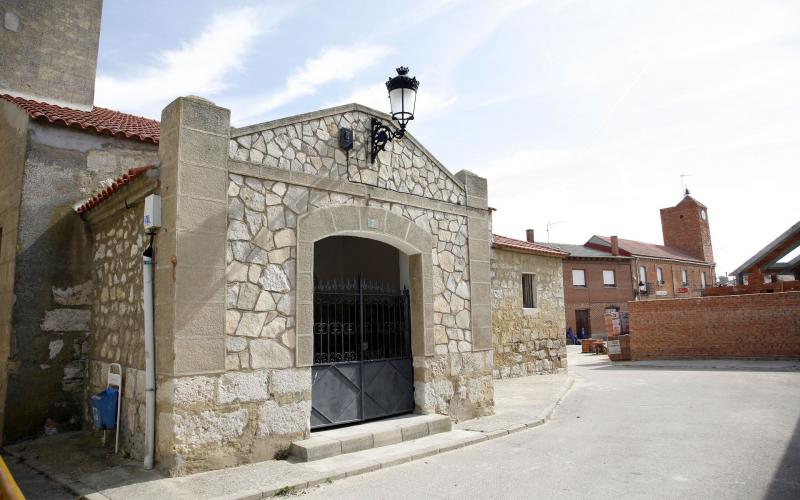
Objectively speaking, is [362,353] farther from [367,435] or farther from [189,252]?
[189,252]

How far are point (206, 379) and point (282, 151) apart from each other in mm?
2823

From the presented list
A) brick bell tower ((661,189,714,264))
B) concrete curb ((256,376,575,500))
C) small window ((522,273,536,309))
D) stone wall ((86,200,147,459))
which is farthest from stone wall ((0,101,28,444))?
brick bell tower ((661,189,714,264))

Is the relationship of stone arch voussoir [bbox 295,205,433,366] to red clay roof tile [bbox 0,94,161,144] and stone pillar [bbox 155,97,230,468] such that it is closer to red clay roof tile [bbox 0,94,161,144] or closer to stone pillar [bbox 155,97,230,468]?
stone pillar [bbox 155,97,230,468]

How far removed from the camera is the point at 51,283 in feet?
23.3

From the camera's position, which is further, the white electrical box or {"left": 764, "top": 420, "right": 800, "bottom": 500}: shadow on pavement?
the white electrical box

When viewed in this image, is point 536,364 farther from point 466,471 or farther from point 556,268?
point 466,471

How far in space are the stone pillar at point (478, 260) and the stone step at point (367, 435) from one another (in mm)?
1549

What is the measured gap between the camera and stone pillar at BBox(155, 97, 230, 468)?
530 cm

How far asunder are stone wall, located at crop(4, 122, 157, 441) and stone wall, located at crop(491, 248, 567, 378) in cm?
951

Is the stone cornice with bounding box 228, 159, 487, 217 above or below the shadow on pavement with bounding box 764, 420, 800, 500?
above

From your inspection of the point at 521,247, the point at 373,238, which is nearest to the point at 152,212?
the point at 373,238

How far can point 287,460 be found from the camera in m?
5.85

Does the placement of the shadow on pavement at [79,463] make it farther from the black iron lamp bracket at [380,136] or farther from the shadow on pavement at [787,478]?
the shadow on pavement at [787,478]

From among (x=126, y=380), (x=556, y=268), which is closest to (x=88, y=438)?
(x=126, y=380)
